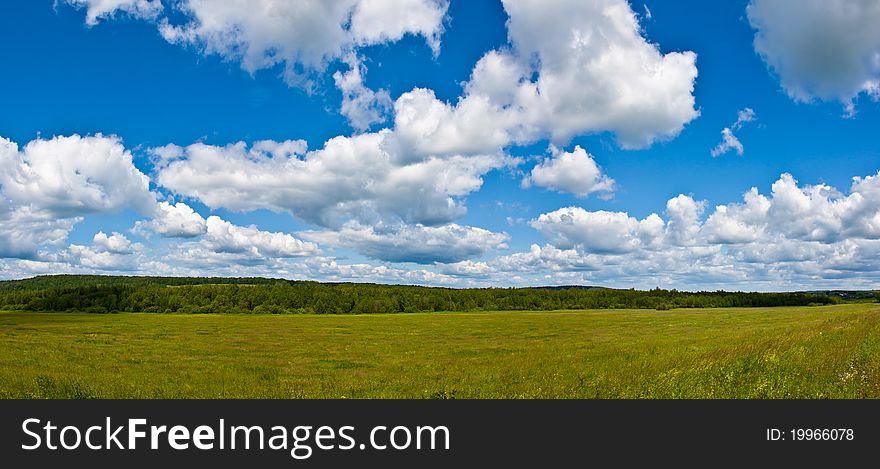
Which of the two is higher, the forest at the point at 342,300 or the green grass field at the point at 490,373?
the green grass field at the point at 490,373

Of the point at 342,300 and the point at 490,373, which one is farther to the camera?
the point at 342,300

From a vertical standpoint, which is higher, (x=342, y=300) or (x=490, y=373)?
(x=490, y=373)

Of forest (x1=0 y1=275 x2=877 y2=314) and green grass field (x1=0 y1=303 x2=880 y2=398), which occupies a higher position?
green grass field (x1=0 y1=303 x2=880 y2=398)

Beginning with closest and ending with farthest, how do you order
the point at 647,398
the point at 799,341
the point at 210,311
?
the point at 647,398 → the point at 799,341 → the point at 210,311

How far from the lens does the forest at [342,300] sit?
16262 cm

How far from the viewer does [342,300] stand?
6604 inches

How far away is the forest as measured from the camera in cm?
16262

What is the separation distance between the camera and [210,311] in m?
159

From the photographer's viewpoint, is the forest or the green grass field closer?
the green grass field
